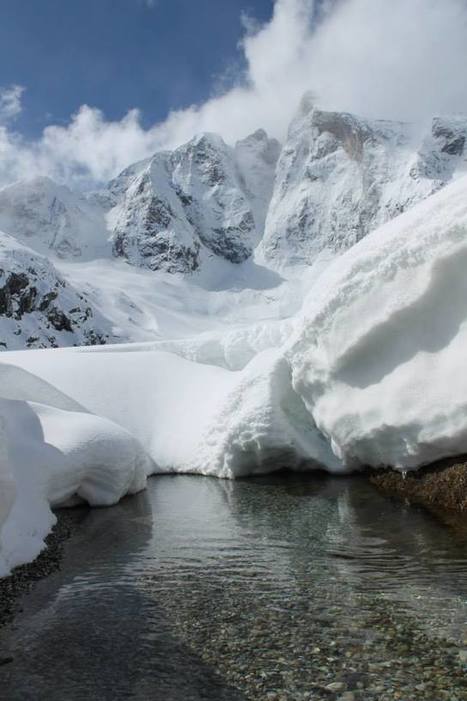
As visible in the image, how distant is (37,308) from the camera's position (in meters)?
106

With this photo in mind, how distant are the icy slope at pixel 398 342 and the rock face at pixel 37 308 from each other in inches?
3160

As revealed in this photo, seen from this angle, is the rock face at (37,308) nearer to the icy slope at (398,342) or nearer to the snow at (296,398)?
the snow at (296,398)

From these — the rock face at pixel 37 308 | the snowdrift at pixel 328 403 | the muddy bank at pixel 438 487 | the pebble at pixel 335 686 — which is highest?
the rock face at pixel 37 308

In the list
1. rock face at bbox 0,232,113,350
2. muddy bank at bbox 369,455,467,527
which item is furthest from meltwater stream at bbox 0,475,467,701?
rock face at bbox 0,232,113,350

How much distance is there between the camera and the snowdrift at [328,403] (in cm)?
1473

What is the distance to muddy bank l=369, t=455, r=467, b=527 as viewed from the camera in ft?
46.0

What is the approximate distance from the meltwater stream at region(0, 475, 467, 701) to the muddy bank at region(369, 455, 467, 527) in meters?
0.70

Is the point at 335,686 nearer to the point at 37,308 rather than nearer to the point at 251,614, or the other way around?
the point at 251,614

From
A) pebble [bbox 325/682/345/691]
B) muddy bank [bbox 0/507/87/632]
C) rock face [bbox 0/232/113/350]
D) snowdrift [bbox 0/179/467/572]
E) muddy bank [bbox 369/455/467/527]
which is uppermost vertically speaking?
rock face [bbox 0/232/113/350]

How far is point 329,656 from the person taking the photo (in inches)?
281

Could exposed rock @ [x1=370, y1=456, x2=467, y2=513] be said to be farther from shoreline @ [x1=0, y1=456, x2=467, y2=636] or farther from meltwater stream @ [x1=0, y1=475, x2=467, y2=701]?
meltwater stream @ [x1=0, y1=475, x2=467, y2=701]

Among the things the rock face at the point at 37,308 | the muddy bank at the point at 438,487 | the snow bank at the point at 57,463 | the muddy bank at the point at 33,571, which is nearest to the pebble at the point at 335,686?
the muddy bank at the point at 33,571

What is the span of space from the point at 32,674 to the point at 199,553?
487cm

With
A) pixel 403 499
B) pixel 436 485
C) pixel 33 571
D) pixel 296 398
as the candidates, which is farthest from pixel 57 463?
pixel 296 398
